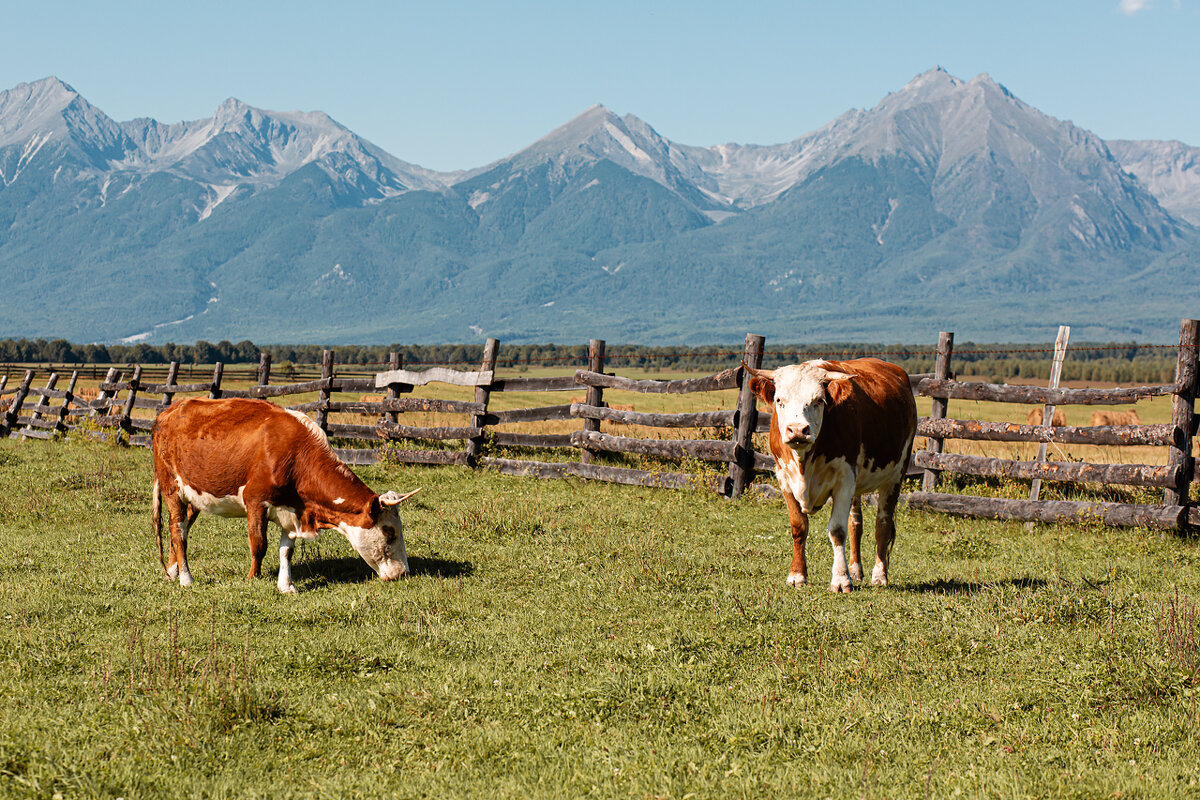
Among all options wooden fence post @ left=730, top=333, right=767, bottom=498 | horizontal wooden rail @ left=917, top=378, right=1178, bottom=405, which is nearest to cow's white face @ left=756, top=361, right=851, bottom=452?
horizontal wooden rail @ left=917, top=378, right=1178, bottom=405

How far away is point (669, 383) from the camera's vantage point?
15.5 meters

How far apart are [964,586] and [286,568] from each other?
613 cm

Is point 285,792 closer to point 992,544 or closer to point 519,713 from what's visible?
point 519,713

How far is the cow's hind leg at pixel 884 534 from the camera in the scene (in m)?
9.33

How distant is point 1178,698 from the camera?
596 centimetres

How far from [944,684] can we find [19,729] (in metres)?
5.40

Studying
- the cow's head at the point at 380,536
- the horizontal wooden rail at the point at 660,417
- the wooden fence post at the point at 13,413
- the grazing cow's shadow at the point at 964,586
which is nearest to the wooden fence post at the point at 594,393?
the horizontal wooden rail at the point at 660,417

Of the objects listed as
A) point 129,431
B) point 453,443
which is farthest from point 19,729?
point 129,431

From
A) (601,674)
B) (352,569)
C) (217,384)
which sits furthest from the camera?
(217,384)

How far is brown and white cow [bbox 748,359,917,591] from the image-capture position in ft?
27.6

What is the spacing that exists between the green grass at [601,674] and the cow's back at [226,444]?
968mm

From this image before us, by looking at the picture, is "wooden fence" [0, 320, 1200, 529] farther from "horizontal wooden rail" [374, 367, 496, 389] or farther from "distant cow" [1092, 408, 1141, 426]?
Answer: "distant cow" [1092, 408, 1141, 426]

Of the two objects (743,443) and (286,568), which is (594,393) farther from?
(286,568)

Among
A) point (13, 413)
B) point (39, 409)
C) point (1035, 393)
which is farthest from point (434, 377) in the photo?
point (13, 413)
